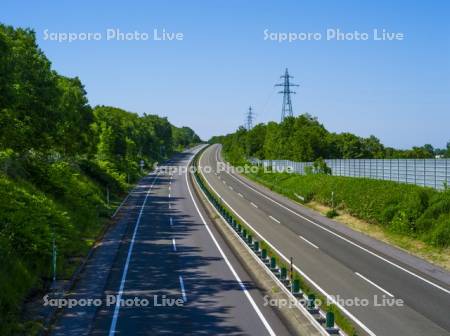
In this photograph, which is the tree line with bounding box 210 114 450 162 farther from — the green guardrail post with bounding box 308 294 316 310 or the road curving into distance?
Answer: the green guardrail post with bounding box 308 294 316 310

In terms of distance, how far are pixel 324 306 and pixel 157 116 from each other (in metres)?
160

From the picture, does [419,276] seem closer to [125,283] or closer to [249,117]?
[125,283]

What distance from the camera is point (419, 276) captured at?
22797 millimetres

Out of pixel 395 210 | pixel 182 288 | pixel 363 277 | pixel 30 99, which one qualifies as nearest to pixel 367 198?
pixel 395 210

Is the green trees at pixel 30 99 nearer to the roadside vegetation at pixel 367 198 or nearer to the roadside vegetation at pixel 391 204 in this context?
the roadside vegetation at pixel 367 198

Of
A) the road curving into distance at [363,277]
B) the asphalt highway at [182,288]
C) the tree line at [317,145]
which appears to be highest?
the tree line at [317,145]

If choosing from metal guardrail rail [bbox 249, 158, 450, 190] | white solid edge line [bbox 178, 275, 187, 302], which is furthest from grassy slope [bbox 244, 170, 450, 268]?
white solid edge line [bbox 178, 275, 187, 302]

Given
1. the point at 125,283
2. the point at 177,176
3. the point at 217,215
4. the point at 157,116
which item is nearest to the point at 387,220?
the point at 217,215

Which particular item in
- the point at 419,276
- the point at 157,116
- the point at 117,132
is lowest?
the point at 419,276

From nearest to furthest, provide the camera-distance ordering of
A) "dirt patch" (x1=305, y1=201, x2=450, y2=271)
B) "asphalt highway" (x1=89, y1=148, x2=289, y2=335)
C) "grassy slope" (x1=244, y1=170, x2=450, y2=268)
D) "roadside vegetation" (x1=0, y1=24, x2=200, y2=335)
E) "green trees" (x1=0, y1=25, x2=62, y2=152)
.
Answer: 1. "asphalt highway" (x1=89, y1=148, x2=289, y2=335)
2. "roadside vegetation" (x1=0, y1=24, x2=200, y2=335)
3. "dirt patch" (x1=305, y1=201, x2=450, y2=271)
4. "green trees" (x1=0, y1=25, x2=62, y2=152)
5. "grassy slope" (x1=244, y1=170, x2=450, y2=268)

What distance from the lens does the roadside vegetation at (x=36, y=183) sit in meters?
19.3

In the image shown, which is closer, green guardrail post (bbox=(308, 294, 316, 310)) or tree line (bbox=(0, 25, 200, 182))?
green guardrail post (bbox=(308, 294, 316, 310))

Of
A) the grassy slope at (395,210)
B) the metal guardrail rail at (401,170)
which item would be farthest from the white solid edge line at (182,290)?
→ the metal guardrail rail at (401,170)

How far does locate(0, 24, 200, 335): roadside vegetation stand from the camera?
63.4ft
